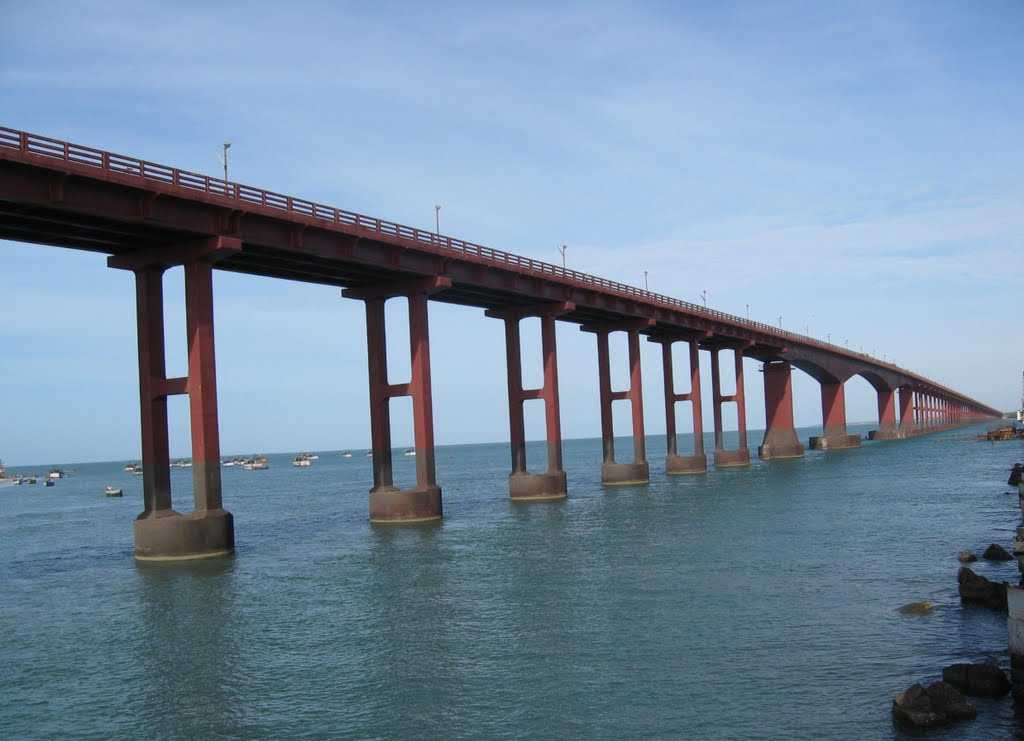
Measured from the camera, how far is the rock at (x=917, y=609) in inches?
1102

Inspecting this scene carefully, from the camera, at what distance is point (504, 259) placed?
68.8 metres

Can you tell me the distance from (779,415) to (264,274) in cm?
10032

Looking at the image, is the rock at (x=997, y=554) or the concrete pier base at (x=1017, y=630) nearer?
the concrete pier base at (x=1017, y=630)

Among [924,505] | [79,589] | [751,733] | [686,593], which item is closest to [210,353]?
[79,589]

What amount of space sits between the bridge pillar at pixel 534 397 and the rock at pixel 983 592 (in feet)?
157

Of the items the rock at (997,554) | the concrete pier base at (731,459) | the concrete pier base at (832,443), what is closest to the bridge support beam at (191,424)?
the rock at (997,554)

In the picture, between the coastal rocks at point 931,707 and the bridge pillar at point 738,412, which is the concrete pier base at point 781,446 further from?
the coastal rocks at point 931,707

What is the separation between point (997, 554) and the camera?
36844 mm

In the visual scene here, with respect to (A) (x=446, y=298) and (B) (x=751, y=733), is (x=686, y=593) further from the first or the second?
(A) (x=446, y=298)

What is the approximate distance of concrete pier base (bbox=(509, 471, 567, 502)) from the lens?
3017 inches

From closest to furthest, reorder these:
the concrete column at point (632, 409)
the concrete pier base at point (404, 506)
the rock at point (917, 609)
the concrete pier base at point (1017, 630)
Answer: the concrete pier base at point (1017, 630)
the rock at point (917, 609)
the concrete pier base at point (404, 506)
the concrete column at point (632, 409)

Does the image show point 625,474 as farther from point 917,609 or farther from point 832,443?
point 832,443

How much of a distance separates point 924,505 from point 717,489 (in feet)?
75.9

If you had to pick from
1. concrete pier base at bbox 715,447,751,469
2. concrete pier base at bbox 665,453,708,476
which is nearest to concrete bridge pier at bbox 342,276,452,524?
concrete pier base at bbox 665,453,708,476
